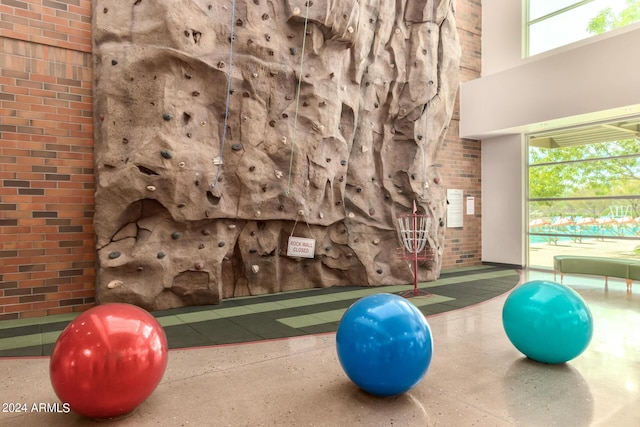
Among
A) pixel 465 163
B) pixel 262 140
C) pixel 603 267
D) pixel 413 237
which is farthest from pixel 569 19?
pixel 262 140

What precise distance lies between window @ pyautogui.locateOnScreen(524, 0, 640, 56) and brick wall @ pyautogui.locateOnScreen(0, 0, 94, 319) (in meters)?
8.18

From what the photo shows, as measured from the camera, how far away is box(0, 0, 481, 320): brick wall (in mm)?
4758

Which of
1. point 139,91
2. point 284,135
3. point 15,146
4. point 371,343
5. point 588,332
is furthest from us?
point 284,135

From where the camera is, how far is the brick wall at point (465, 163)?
9203mm

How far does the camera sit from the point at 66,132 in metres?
5.08

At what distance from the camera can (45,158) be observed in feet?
A: 16.3

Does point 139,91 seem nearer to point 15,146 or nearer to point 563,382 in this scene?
point 15,146

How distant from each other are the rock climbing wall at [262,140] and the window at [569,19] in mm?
2217

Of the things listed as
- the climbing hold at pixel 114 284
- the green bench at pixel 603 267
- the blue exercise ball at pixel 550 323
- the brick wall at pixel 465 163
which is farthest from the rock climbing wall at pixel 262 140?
the blue exercise ball at pixel 550 323

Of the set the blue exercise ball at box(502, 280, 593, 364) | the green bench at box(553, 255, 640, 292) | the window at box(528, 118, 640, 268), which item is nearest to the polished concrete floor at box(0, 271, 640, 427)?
the blue exercise ball at box(502, 280, 593, 364)

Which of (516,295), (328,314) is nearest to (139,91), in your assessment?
(328,314)

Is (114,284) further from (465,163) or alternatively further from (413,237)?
(465,163)

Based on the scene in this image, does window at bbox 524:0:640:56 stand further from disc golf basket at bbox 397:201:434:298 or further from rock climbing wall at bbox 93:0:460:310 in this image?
disc golf basket at bbox 397:201:434:298

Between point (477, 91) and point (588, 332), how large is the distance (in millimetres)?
6841
